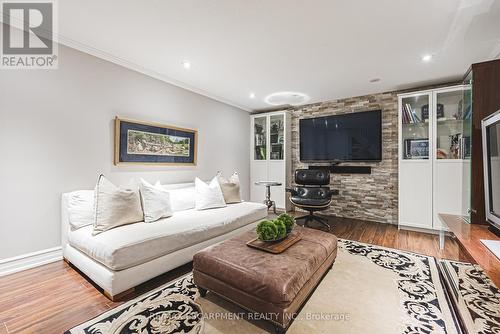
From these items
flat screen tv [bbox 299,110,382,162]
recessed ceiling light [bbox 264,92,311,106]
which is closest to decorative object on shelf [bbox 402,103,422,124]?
flat screen tv [bbox 299,110,382,162]

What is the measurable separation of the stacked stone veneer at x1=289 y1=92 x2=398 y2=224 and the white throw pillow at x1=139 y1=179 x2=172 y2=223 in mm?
3479

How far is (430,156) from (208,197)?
359 cm

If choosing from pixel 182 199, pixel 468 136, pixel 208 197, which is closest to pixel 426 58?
pixel 468 136

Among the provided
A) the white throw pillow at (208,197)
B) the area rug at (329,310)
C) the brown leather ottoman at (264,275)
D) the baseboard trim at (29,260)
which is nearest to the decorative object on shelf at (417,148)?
the area rug at (329,310)

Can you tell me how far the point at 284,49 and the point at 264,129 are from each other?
2.82 m

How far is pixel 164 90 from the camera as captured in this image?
140 inches

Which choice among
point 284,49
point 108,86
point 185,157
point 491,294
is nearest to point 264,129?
point 185,157

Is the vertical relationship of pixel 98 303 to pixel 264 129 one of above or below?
below

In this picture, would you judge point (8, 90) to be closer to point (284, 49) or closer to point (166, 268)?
point (166, 268)

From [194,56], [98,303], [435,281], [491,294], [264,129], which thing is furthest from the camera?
[264,129]

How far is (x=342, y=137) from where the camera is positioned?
4.50m

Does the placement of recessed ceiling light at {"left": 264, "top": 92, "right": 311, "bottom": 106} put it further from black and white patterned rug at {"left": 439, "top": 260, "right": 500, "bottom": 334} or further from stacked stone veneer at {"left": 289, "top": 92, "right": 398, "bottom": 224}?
black and white patterned rug at {"left": 439, "top": 260, "right": 500, "bottom": 334}

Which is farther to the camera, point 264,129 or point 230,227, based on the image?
point 264,129

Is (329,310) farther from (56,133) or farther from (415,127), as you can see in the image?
(415,127)
